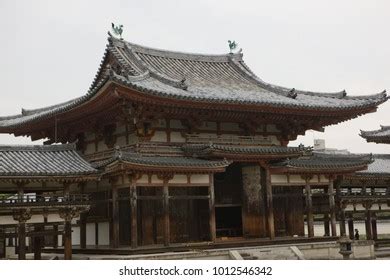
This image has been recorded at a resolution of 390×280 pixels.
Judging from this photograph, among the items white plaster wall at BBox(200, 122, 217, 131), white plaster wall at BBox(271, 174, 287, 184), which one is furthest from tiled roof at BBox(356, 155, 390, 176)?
white plaster wall at BBox(200, 122, 217, 131)

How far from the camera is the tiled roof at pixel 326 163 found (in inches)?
736

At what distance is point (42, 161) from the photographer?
15.9 meters

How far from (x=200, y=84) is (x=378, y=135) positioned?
781 cm

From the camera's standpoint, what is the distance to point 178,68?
68.8 ft

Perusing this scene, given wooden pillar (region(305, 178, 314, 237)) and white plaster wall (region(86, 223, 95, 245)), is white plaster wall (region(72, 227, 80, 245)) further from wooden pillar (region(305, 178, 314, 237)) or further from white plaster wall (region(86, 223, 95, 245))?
wooden pillar (region(305, 178, 314, 237))

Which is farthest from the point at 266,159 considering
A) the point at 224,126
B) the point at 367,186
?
the point at 367,186

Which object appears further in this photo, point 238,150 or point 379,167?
point 379,167

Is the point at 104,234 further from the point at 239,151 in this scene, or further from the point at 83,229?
the point at 239,151

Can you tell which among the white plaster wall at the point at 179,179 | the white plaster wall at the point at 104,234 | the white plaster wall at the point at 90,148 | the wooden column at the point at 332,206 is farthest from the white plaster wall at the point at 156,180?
the wooden column at the point at 332,206

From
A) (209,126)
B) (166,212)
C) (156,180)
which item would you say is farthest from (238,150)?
(166,212)

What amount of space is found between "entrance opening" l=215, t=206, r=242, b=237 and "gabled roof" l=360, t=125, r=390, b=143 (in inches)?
258

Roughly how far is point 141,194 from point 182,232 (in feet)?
5.58
